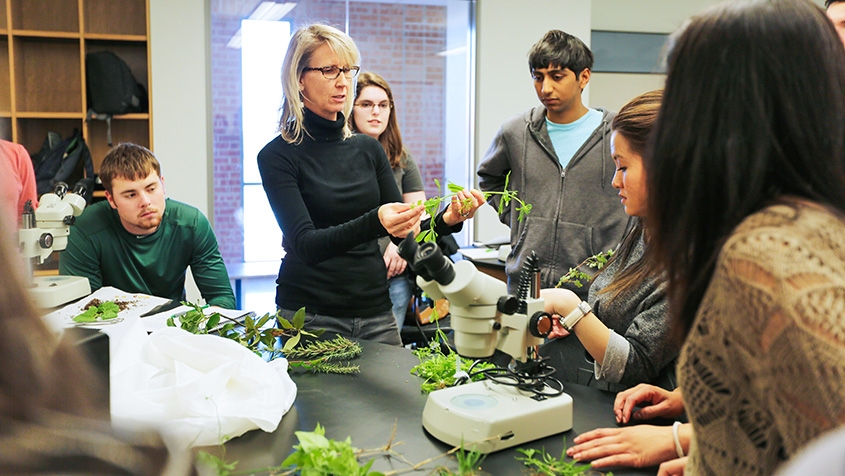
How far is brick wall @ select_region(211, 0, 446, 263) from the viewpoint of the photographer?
498 cm

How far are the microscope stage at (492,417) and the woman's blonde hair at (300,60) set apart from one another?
1264mm

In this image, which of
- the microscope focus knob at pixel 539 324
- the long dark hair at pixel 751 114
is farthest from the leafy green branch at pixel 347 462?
the long dark hair at pixel 751 114

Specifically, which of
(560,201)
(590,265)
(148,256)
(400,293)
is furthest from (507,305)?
(400,293)

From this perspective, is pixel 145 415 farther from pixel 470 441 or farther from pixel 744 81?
pixel 744 81

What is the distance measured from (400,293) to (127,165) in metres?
1.49

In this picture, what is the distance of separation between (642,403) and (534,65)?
185 cm

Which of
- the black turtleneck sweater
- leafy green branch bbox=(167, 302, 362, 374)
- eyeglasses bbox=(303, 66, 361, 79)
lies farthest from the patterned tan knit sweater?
eyeglasses bbox=(303, 66, 361, 79)

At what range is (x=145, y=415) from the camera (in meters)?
1.29

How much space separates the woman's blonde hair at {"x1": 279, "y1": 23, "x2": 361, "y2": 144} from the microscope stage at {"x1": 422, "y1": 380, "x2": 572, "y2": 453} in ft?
4.15

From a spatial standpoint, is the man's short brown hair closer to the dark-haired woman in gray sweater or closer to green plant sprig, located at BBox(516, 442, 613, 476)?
the dark-haired woman in gray sweater

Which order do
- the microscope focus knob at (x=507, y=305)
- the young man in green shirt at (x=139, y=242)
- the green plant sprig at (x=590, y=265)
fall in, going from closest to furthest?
the microscope focus knob at (x=507, y=305), the green plant sprig at (x=590, y=265), the young man in green shirt at (x=139, y=242)

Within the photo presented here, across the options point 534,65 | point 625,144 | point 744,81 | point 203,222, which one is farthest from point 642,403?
point 203,222

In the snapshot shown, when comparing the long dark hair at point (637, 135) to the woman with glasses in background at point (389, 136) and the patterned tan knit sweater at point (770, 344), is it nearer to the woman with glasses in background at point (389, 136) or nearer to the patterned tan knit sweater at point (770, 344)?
the patterned tan knit sweater at point (770, 344)

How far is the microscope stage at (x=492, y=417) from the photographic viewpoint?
49.6 inches
